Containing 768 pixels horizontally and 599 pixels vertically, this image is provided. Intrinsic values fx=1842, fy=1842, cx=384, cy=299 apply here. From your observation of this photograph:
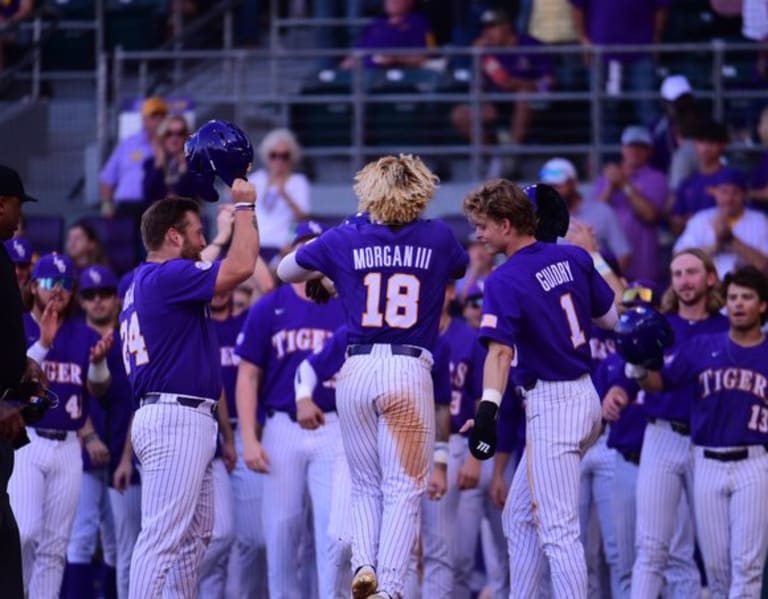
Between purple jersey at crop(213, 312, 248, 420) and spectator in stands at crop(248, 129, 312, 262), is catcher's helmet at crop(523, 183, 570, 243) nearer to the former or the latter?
purple jersey at crop(213, 312, 248, 420)

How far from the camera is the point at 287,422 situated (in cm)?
1123

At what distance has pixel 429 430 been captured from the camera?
903 centimetres

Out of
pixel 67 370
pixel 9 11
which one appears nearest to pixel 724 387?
pixel 67 370

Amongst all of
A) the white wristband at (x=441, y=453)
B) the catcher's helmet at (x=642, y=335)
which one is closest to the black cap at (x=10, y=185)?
the white wristband at (x=441, y=453)

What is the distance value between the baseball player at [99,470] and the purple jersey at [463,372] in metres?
2.11

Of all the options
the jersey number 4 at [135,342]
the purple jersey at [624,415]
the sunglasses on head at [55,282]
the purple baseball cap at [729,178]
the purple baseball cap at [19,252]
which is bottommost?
the purple jersey at [624,415]

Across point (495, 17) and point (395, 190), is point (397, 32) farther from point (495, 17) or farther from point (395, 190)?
point (395, 190)

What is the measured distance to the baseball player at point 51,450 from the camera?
1062 cm

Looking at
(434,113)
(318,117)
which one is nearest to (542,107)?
(434,113)

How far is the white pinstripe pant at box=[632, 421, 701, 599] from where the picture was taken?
10.8 metres

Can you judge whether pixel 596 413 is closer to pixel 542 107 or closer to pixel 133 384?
pixel 133 384

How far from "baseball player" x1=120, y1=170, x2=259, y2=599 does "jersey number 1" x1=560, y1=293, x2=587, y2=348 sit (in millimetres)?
1563

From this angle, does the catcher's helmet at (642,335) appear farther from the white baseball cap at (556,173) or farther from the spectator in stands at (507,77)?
the spectator in stands at (507,77)

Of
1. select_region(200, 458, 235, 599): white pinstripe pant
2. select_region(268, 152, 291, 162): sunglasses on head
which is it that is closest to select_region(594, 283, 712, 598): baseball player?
select_region(200, 458, 235, 599): white pinstripe pant
